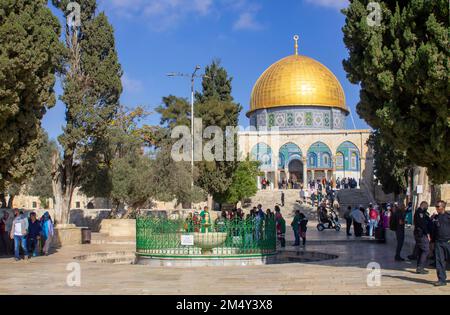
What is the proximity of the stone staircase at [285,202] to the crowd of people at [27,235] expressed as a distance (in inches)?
824

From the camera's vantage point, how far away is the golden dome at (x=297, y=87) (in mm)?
56312

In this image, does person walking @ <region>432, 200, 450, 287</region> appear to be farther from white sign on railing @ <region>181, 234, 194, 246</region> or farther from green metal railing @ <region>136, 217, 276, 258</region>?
white sign on railing @ <region>181, 234, 194, 246</region>

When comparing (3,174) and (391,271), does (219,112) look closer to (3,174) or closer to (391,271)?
(3,174)

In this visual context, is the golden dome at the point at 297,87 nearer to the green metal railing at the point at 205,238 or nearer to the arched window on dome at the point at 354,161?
the arched window on dome at the point at 354,161

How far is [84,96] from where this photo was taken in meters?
18.2

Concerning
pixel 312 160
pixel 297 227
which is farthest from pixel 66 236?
pixel 312 160

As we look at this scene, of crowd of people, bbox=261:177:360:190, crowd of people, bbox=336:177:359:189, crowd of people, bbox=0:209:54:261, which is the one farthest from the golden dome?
crowd of people, bbox=0:209:54:261

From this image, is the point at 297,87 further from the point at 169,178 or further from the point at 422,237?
the point at 422,237

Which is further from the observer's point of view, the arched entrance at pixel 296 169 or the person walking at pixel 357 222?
the arched entrance at pixel 296 169

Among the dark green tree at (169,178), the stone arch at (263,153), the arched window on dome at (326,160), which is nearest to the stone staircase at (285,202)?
the stone arch at (263,153)

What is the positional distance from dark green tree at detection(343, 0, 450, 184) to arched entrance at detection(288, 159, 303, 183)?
43.7 metres

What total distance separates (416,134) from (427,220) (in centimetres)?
151

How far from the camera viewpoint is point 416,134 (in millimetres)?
9961

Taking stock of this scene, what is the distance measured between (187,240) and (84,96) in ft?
24.0
